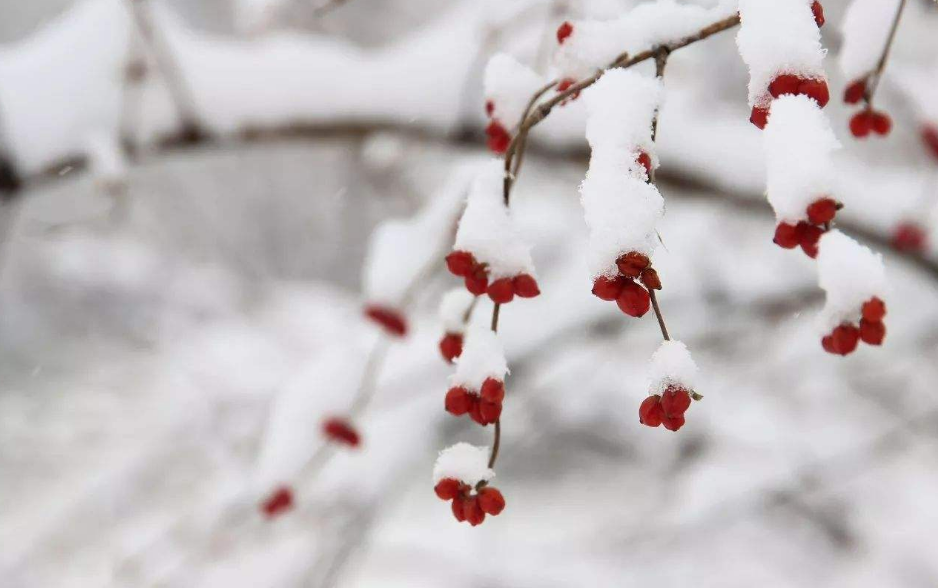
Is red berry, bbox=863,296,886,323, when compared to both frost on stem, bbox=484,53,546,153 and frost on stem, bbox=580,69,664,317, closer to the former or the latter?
frost on stem, bbox=580,69,664,317

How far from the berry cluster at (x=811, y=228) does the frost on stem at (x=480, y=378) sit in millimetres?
284

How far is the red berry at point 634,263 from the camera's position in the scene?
1.89ft

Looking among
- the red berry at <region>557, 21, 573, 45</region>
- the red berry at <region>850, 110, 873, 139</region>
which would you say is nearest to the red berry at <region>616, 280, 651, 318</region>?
the red berry at <region>557, 21, 573, 45</region>

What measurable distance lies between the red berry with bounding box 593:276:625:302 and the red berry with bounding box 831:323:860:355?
0.22 meters

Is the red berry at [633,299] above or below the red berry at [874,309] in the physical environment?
below

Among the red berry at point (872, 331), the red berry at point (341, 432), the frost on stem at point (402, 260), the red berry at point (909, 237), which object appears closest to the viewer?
the red berry at point (872, 331)

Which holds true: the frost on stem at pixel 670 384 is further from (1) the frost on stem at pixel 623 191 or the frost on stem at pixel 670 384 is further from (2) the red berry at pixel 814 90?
(2) the red berry at pixel 814 90

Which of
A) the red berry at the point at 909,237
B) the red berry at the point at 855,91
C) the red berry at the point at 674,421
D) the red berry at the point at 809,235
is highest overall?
the red berry at the point at 909,237

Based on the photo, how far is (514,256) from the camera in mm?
711

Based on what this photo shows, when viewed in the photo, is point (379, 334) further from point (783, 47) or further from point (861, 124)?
point (783, 47)

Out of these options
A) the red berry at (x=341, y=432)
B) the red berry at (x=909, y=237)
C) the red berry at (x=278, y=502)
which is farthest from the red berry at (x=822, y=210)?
the red berry at (x=909, y=237)

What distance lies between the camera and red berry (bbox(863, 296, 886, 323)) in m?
0.63

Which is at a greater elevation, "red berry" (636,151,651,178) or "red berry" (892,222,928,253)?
"red berry" (892,222,928,253)

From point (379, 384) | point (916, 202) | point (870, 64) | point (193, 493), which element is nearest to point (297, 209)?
point (193, 493)
